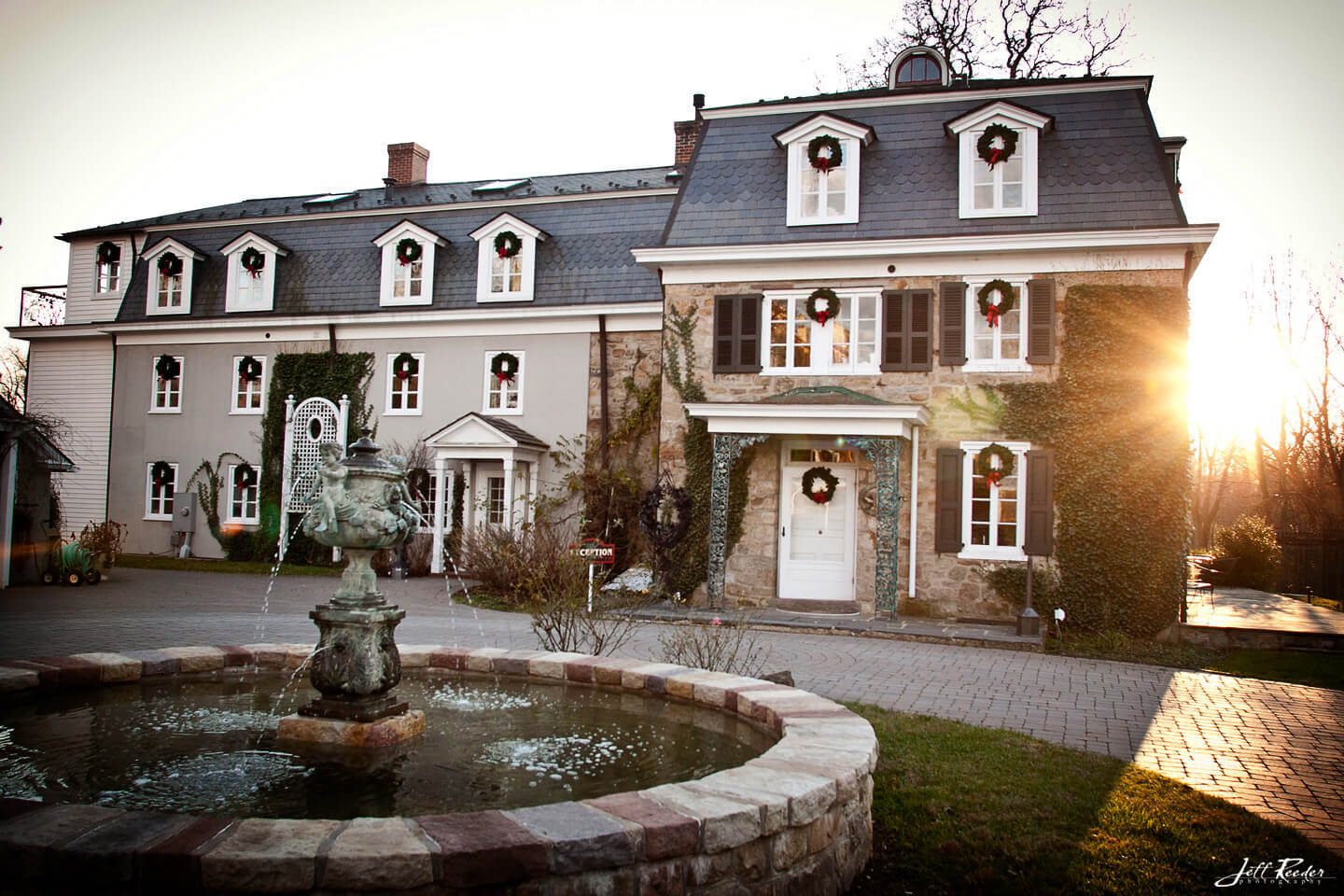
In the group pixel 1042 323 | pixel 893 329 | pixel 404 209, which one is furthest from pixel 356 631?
pixel 404 209

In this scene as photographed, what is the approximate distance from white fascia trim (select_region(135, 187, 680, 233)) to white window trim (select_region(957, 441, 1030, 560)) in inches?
329

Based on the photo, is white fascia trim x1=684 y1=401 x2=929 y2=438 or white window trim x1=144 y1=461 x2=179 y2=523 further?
white window trim x1=144 y1=461 x2=179 y2=523

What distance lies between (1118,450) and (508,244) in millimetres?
12872

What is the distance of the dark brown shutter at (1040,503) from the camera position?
14469 millimetres

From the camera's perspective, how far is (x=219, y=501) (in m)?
21.8

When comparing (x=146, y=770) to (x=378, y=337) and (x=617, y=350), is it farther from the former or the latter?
(x=378, y=337)

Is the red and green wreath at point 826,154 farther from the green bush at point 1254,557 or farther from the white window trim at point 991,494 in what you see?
the green bush at point 1254,557

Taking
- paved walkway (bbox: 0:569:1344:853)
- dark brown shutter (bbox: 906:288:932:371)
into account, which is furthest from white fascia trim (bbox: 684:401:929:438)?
paved walkway (bbox: 0:569:1344:853)

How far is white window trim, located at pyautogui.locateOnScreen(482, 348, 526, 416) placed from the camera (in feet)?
65.4

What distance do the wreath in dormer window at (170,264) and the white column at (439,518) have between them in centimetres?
885

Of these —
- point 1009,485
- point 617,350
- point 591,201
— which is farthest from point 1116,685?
point 591,201

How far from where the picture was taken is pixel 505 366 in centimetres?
2005

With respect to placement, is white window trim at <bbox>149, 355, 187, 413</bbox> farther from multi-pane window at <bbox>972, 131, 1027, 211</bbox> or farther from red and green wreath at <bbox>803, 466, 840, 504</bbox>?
multi-pane window at <bbox>972, 131, 1027, 211</bbox>

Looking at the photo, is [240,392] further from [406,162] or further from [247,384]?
[406,162]
